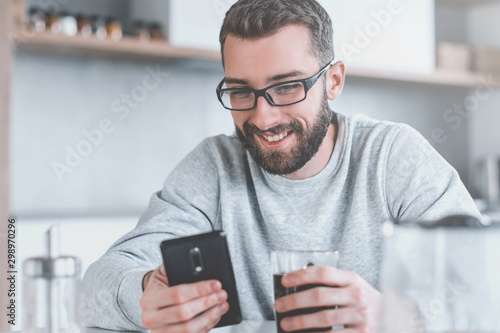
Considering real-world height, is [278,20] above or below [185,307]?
above

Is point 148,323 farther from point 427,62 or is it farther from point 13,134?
point 427,62

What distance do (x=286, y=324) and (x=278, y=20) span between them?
2.25 feet

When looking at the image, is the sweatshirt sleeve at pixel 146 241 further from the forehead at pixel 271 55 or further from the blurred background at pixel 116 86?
the blurred background at pixel 116 86

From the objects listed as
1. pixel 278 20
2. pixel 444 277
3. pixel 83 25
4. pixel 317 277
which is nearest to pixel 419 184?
pixel 278 20

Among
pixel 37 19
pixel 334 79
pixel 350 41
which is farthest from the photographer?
pixel 350 41

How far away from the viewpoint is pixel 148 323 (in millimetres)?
961

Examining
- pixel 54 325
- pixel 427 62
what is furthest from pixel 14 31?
pixel 427 62

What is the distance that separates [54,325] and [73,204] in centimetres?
205

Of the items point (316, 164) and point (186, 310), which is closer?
point (186, 310)

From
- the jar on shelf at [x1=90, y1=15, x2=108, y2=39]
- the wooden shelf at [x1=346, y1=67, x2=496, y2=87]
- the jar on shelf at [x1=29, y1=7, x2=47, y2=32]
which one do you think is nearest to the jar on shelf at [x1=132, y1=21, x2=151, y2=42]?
the jar on shelf at [x1=90, y1=15, x2=108, y2=39]

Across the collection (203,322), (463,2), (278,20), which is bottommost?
(203,322)

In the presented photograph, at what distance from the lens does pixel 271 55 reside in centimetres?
131

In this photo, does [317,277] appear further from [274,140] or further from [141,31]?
[141,31]

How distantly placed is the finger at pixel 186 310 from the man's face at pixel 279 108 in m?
0.48
